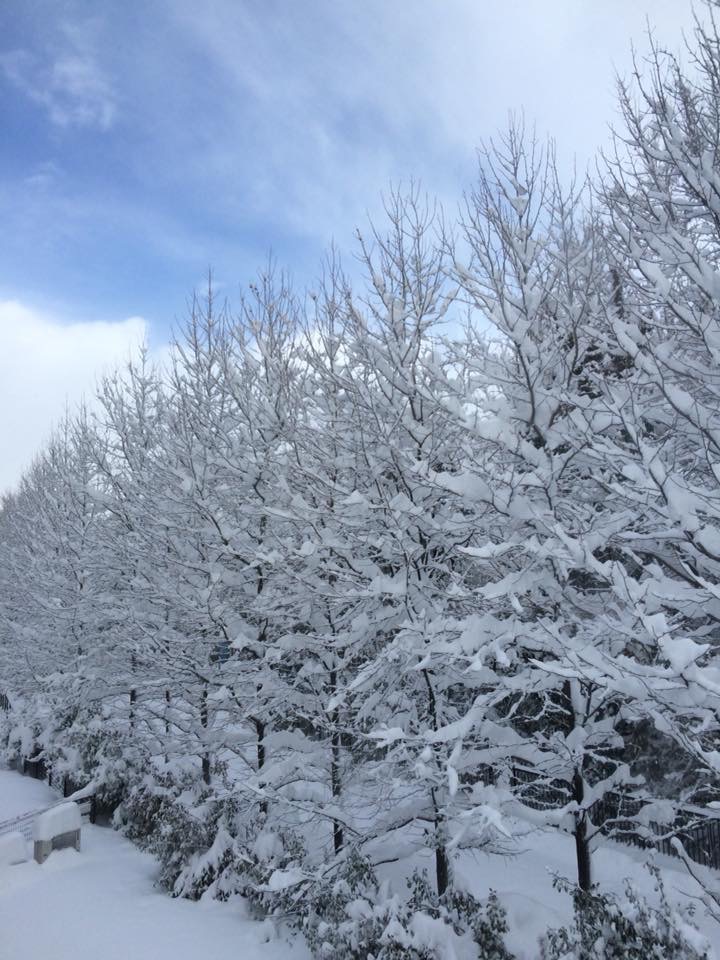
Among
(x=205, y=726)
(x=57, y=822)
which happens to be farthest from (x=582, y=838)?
(x=57, y=822)

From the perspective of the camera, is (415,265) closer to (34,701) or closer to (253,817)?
(253,817)

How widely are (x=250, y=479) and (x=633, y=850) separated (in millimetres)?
7851

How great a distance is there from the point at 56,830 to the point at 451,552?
855 cm

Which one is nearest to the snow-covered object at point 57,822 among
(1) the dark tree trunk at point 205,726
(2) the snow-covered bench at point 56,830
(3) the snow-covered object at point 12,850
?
(2) the snow-covered bench at point 56,830

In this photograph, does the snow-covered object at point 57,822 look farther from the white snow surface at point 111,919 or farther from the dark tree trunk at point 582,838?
the dark tree trunk at point 582,838

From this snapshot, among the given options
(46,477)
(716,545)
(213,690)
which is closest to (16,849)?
(213,690)

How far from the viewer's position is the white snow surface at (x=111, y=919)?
23.3 ft

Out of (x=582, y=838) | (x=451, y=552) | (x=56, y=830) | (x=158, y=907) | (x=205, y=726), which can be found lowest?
(x=158, y=907)

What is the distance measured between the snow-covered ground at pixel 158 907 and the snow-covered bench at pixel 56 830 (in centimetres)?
18

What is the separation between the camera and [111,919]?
8023 mm

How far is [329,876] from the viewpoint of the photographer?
22.7 feet

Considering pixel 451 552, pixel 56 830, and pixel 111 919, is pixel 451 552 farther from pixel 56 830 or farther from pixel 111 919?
pixel 56 830

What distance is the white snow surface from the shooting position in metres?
7.09

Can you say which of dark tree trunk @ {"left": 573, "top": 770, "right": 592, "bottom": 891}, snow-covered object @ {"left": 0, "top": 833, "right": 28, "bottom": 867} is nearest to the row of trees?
dark tree trunk @ {"left": 573, "top": 770, "right": 592, "bottom": 891}
